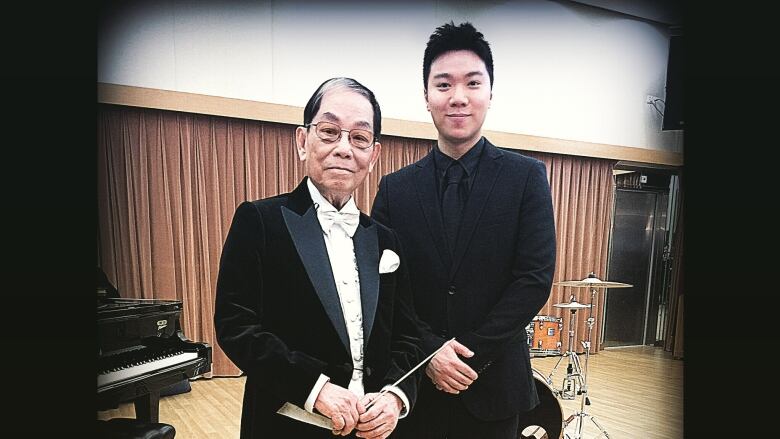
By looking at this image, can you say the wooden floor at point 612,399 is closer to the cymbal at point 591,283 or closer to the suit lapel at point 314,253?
the cymbal at point 591,283

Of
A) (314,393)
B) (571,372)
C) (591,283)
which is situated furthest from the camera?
(571,372)

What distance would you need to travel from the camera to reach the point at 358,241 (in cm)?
119

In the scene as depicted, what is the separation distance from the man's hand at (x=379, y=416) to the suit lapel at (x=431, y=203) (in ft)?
1.22

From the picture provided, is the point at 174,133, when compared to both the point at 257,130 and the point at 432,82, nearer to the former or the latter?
the point at 257,130

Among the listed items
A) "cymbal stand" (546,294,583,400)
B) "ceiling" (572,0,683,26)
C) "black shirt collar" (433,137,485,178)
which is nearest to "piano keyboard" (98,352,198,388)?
"black shirt collar" (433,137,485,178)

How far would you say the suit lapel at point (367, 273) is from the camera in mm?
1175

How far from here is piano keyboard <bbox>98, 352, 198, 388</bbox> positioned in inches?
72.6

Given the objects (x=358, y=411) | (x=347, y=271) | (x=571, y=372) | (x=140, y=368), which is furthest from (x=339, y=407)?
(x=571, y=372)

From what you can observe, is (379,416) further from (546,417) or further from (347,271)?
(546,417)

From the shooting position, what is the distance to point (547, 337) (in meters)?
2.28

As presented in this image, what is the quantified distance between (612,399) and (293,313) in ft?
5.81

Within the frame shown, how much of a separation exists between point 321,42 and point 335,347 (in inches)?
32.3

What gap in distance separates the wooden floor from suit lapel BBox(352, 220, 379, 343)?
522mm

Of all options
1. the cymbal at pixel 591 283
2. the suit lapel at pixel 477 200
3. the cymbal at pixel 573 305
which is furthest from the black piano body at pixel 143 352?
the cymbal at pixel 573 305
